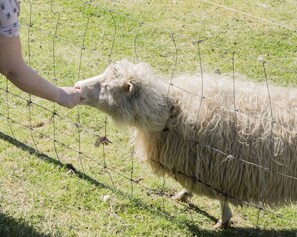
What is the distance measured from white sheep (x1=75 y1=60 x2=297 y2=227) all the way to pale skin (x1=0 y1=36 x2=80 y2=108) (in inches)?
16.0

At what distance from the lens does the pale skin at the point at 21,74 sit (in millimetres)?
2471

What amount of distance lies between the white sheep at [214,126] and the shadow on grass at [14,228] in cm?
94

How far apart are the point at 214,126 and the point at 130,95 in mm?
583

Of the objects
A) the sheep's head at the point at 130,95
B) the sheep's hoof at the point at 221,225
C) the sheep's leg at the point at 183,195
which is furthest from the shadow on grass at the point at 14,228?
the sheep's hoof at the point at 221,225

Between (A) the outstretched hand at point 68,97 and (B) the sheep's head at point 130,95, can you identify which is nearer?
(A) the outstretched hand at point 68,97

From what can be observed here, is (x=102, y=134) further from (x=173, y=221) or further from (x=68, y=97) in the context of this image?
(x=68, y=97)

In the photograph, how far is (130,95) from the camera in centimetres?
322

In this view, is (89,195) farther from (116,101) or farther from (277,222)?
(277,222)

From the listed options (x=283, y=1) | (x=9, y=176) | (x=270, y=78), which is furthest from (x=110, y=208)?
(x=283, y=1)

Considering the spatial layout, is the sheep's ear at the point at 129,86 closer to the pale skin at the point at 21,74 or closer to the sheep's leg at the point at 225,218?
the pale skin at the point at 21,74

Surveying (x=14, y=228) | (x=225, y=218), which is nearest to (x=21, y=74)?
(x=14, y=228)

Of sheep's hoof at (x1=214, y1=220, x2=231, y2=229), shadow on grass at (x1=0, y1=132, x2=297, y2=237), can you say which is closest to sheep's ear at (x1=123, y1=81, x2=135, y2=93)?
shadow on grass at (x1=0, y1=132, x2=297, y2=237)

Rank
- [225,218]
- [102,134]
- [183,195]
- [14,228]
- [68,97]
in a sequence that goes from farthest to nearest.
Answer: [102,134], [183,195], [225,218], [14,228], [68,97]

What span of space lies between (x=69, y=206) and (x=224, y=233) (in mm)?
1148
